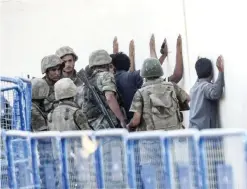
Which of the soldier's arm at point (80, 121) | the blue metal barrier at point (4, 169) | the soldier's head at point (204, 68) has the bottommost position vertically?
the blue metal barrier at point (4, 169)

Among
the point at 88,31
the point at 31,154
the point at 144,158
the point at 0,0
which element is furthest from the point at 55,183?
the point at 0,0

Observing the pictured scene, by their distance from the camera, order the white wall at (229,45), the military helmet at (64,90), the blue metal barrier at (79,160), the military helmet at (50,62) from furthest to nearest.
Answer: the military helmet at (50,62) → the white wall at (229,45) → the military helmet at (64,90) → the blue metal barrier at (79,160)

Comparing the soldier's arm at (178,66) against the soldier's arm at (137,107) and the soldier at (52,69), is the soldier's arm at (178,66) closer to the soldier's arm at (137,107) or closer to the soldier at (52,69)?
the soldier at (52,69)

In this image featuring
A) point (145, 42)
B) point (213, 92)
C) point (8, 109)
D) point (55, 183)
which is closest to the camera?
point (55, 183)

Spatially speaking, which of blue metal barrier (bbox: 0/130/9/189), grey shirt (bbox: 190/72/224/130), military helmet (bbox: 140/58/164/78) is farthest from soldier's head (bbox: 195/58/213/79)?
blue metal barrier (bbox: 0/130/9/189)

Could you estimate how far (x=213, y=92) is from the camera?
20.0 feet

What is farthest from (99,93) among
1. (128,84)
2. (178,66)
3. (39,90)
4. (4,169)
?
(4,169)

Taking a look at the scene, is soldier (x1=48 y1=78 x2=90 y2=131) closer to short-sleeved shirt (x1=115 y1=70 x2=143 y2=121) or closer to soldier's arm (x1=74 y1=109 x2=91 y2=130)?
soldier's arm (x1=74 y1=109 x2=91 y2=130)

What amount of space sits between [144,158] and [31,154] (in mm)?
833

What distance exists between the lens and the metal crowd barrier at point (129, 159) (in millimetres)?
3250

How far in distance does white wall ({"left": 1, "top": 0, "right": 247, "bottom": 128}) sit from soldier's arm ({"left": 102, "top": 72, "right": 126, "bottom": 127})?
981 mm

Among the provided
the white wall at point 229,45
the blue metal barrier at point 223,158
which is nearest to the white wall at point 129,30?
the white wall at point 229,45

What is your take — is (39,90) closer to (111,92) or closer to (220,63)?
(111,92)

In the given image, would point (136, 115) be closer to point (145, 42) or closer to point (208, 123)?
point (208, 123)
